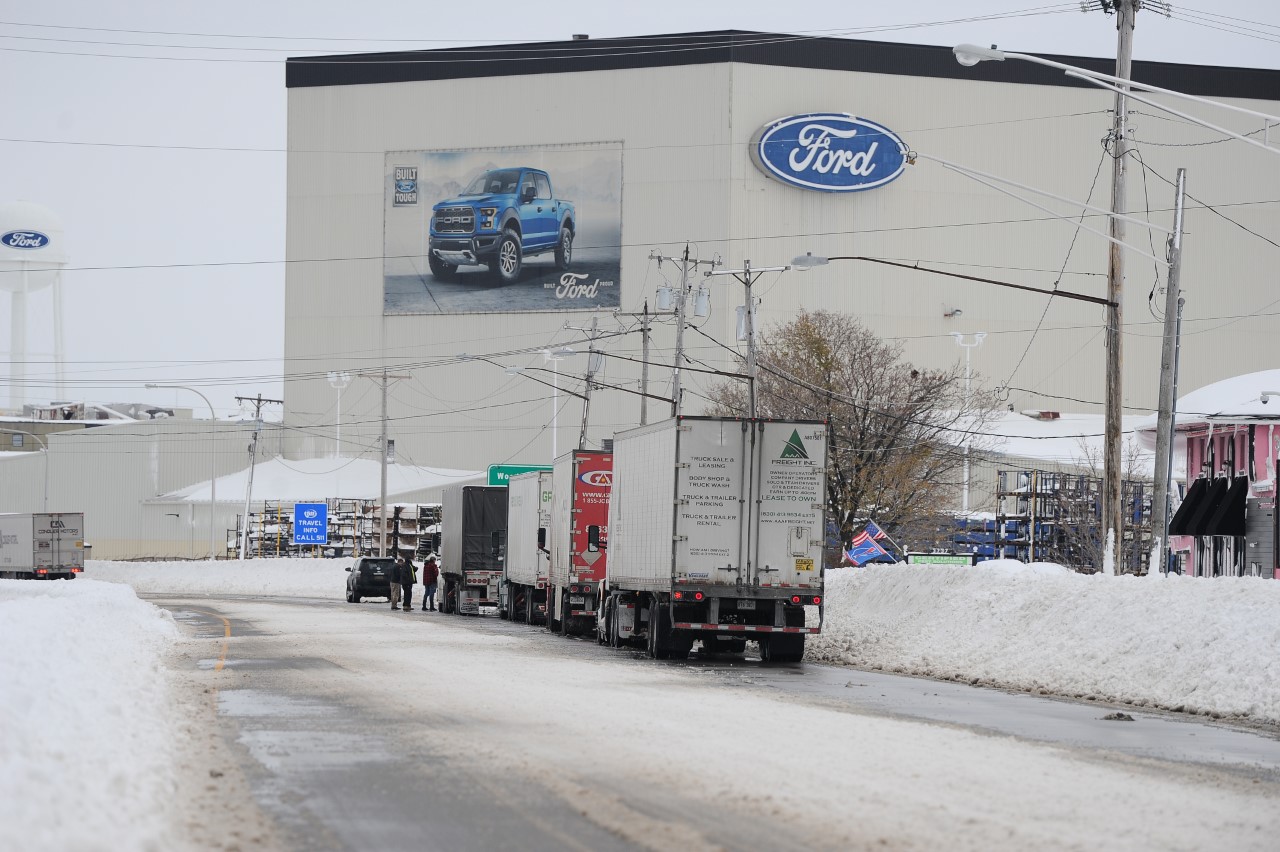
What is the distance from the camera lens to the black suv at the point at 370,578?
6019 cm

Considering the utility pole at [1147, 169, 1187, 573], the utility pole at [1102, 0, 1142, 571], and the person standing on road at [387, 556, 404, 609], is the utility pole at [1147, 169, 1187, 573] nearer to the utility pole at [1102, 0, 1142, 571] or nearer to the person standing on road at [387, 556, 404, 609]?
the utility pole at [1102, 0, 1142, 571]

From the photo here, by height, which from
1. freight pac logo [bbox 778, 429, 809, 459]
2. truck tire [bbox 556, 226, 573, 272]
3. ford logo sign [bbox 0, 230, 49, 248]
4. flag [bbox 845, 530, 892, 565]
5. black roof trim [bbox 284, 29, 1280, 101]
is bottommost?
flag [bbox 845, 530, 892, 565]

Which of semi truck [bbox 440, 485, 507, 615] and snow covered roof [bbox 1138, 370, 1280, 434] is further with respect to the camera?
semi truck [bbox 440, 485, 507, 615]

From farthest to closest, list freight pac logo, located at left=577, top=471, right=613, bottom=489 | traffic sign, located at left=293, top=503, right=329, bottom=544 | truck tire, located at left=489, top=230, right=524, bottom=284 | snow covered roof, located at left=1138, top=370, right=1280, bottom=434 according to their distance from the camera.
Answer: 1. truck tire, located at left=489, top=230, right=524, bottom=284
2. traffic sign, located at left=293, top=503, right=329, bottom=544
3. snow covered roof, located at left=1138, top=370, right=1280, bottom=434
4. freight pac logo, located at left=577, top=471, right=613, bottom=489

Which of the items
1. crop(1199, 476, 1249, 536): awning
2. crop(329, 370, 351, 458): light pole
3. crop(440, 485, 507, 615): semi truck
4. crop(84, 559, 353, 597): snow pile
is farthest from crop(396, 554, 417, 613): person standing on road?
crop(329, 370, 351, 458): light pole

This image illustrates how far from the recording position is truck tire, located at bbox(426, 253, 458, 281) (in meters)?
97.7

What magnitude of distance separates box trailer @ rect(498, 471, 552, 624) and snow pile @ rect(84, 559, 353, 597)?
3219cm

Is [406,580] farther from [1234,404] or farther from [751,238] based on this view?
[751,238]

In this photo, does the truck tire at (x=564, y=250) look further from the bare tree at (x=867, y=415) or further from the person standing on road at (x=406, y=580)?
the person standing on road at (x=406, y=580)

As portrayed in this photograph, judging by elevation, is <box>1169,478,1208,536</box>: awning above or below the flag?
above

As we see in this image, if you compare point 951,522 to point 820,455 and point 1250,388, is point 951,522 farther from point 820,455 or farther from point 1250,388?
point 820,455

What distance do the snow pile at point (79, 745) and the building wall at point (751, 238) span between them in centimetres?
7464

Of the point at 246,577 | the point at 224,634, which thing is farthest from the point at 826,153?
the point at 224,634

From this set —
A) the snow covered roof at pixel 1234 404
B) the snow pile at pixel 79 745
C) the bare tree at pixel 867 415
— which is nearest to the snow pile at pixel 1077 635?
the snow pile at pixel 79 745
